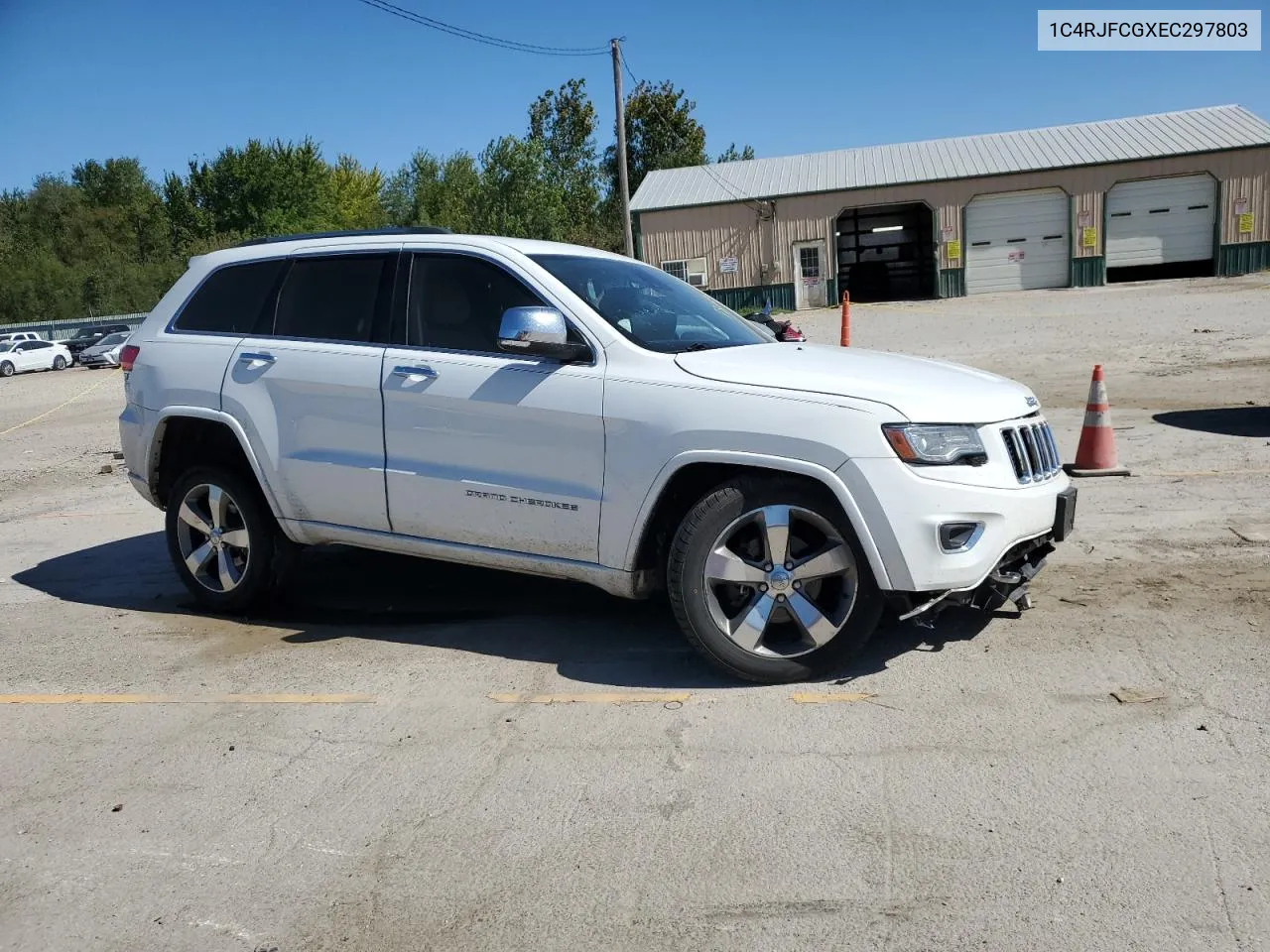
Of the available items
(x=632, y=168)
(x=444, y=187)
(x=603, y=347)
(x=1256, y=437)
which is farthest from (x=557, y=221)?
(x=603, y=347)

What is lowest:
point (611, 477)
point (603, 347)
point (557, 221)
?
point (611, 477)

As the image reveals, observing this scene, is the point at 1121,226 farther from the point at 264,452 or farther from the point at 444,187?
the point at 444,187

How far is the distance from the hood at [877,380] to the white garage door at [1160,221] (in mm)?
34109

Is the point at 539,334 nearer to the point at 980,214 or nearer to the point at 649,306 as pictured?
the point at 649,306

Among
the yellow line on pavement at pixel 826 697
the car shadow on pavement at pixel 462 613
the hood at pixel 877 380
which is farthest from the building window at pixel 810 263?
the yellow line on pavement at pixel 826 697

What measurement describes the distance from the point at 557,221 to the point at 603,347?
168 feet

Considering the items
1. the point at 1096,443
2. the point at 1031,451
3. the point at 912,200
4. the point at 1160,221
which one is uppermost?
the point at 912,200

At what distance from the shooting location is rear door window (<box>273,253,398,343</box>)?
206 inches

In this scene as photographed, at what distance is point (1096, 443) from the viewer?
8.10m

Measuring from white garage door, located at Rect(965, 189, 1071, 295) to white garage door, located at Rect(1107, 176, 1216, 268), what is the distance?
5.24 ft

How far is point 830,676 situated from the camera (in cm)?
437

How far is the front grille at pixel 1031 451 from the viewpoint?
4281mm

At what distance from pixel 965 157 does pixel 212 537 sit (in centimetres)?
3580

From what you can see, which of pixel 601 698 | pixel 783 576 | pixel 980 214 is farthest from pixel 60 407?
pixel 980 214
